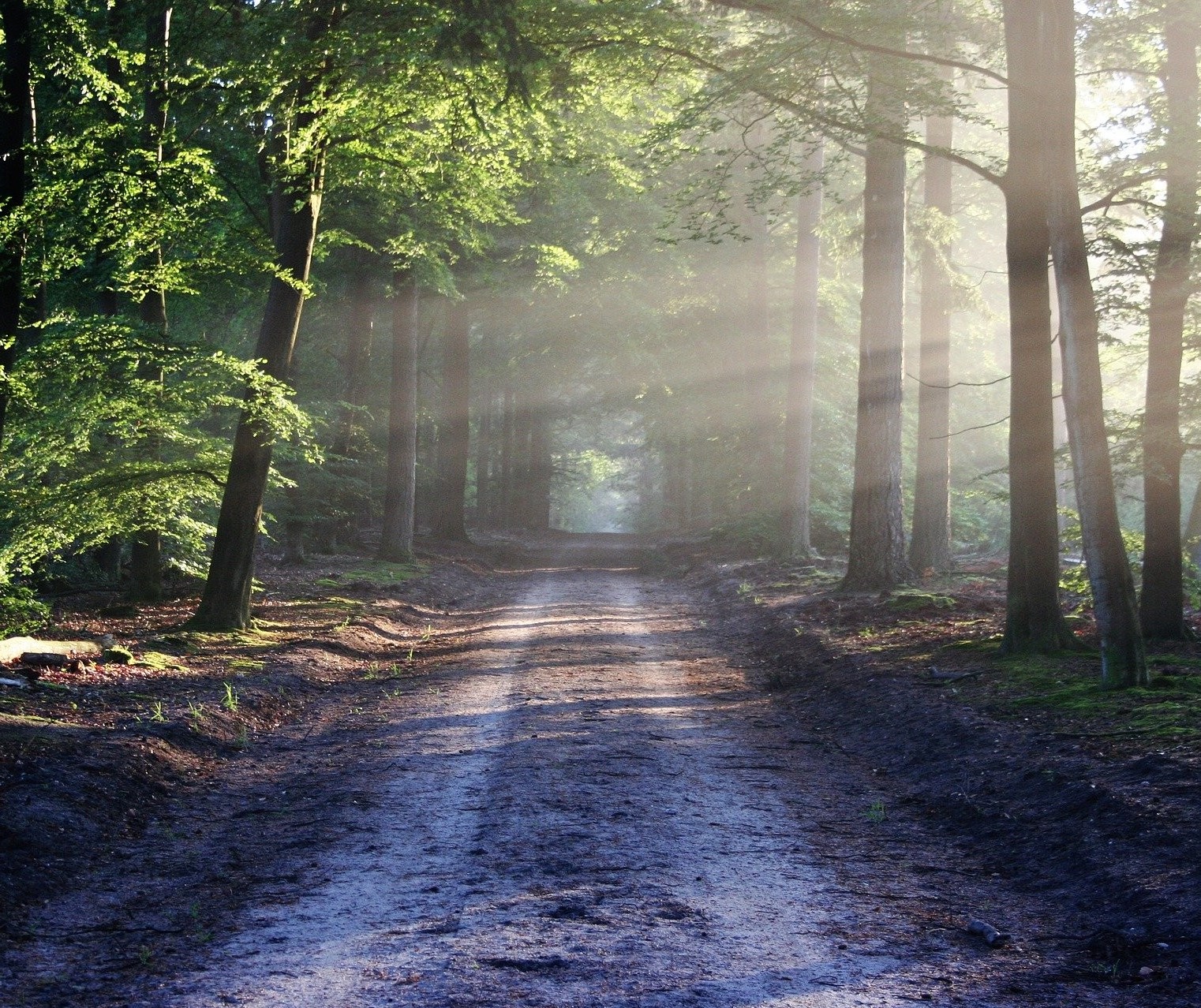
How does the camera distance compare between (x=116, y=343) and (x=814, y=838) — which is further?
(x=116, y=343)

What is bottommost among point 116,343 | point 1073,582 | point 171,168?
point 1073,582

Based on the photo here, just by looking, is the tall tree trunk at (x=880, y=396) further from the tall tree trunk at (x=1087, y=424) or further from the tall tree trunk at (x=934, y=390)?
the tall tree trunk at (x=1087, y=424)

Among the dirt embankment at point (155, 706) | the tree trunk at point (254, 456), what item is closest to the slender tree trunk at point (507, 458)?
the dirt embankment at point (155, 706)

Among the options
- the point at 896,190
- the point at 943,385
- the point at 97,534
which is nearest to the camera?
the point at 97,534

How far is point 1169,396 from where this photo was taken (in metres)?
11.8

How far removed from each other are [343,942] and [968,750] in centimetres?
505

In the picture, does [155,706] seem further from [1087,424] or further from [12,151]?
[1087,424]

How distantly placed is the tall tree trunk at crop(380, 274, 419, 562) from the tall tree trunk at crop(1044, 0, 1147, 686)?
55.5ft

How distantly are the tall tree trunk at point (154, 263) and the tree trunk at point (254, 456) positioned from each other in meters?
0.98

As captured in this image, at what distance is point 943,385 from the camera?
19719 millimetres

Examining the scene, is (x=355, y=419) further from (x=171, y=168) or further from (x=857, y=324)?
(x=857, y=324)

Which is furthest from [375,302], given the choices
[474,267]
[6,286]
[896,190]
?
[6,286]

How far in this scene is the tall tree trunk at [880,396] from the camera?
17.4m

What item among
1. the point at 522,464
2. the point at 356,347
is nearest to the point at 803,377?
the point at 356,347
